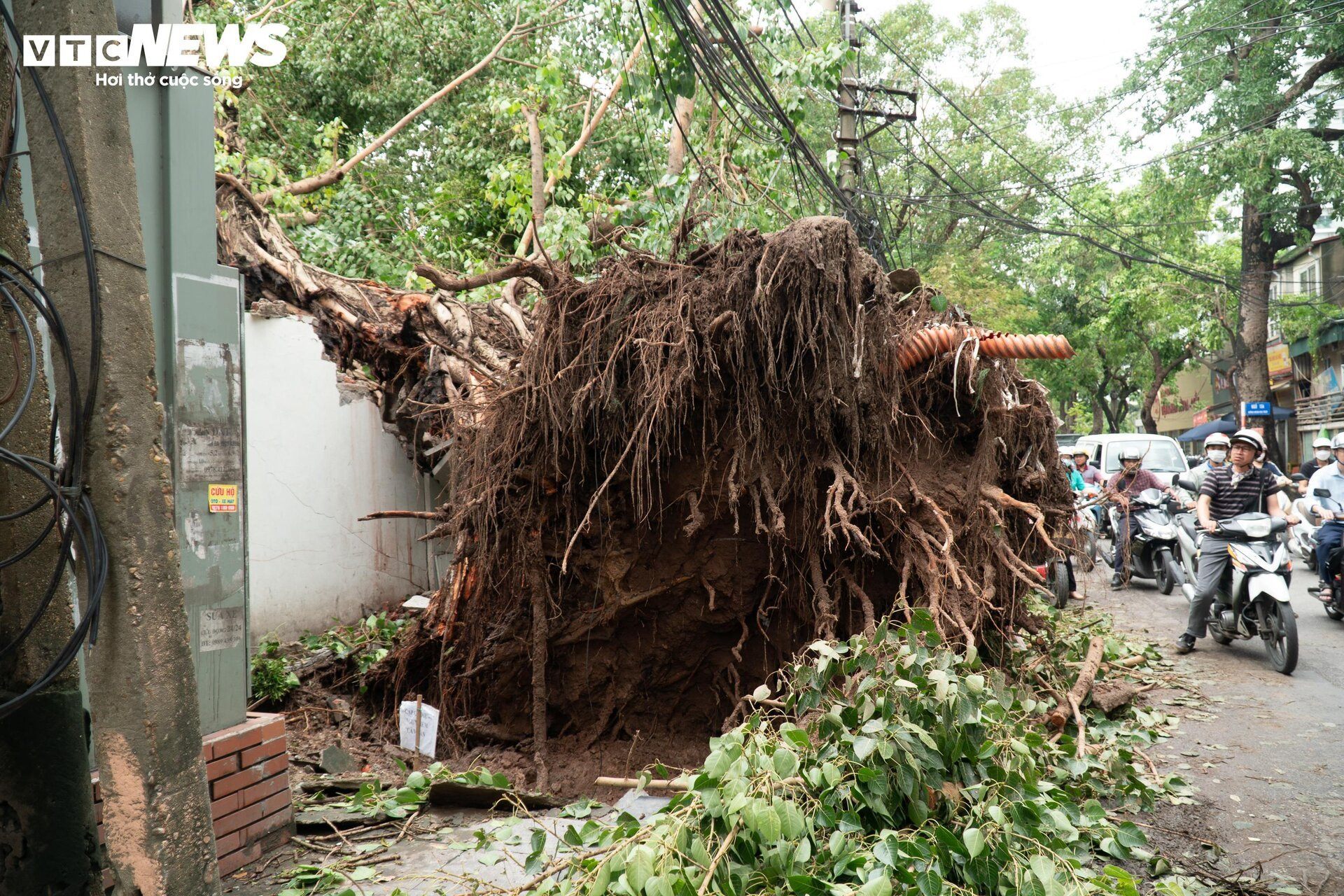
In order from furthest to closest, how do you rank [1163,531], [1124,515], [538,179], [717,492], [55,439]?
1. [1124,515]
2. [1163,531]
3. [538,179]
4. [717,492]
5. [55,439]

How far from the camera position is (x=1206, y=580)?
784 centimetres

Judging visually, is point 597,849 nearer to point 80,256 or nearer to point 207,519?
point 207,519

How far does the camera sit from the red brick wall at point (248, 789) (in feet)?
12.5

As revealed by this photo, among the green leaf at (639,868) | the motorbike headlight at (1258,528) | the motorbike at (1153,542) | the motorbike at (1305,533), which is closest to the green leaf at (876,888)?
the green leaf at (639,868)

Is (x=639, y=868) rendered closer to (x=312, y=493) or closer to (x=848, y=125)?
(x=312, y=493)

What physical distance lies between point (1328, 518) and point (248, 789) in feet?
33.6

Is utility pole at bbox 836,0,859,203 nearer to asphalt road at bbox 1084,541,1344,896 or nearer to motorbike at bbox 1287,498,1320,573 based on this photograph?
motorbike at bbox 1287,498,1320,573

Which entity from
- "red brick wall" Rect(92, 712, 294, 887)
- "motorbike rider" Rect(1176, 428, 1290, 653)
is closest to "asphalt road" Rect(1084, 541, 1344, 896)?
"motorbike rider" Rect(1176, 428, 1290, 653)

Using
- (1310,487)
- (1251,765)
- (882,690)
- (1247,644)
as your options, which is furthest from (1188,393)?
(882,690)

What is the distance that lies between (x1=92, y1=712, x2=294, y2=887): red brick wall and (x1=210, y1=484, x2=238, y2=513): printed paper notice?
0.95 m

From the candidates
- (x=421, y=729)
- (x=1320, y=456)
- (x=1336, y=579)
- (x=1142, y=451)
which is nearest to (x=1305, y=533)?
(x=1320, y=456)

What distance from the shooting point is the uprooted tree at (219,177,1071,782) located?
16.4 feet

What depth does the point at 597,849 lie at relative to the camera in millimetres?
3221

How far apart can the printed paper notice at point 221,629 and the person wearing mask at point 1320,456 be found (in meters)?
11.2
